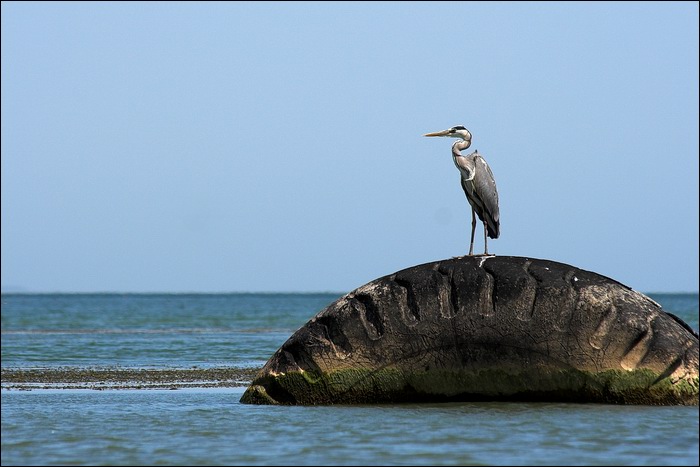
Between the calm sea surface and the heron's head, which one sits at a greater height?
the heron's head

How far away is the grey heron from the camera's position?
13195 mm

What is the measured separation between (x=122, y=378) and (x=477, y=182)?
744cm

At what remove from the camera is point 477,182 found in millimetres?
13180

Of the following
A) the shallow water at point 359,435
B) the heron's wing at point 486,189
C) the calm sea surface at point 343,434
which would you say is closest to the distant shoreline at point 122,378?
the calm sea surface at point 343,434

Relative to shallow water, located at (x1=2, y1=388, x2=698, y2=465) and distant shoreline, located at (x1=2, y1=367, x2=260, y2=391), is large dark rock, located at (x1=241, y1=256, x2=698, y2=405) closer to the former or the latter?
shallow water, located at (x1=2, y1=388, x2=698, y2=465)

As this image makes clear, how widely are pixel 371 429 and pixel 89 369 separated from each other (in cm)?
1128

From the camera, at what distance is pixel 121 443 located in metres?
9.89

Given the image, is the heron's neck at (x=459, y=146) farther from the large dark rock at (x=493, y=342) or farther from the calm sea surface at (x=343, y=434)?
the calm sea surface at (x=343, y=434)

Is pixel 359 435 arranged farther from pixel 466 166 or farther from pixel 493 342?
pixel 466 166

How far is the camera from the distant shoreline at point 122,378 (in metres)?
16.4

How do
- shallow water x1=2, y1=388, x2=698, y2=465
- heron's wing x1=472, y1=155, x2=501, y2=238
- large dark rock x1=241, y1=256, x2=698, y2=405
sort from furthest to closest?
heron's wing x1=472, y1=155, x2=501, y2=238 → large dark rock x1=241, y1=256, x2=698, y2=405 → shallow water x1=2, y1=388, x2=698, y2=465

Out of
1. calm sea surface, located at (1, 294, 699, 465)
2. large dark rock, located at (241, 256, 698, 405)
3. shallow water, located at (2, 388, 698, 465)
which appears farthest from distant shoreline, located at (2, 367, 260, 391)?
large dark rock, located at (241, 256, 698, 405)

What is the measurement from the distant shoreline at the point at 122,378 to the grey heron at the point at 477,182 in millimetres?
4461

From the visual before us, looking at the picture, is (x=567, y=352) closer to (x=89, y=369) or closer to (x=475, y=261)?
(x=475, y=261)
